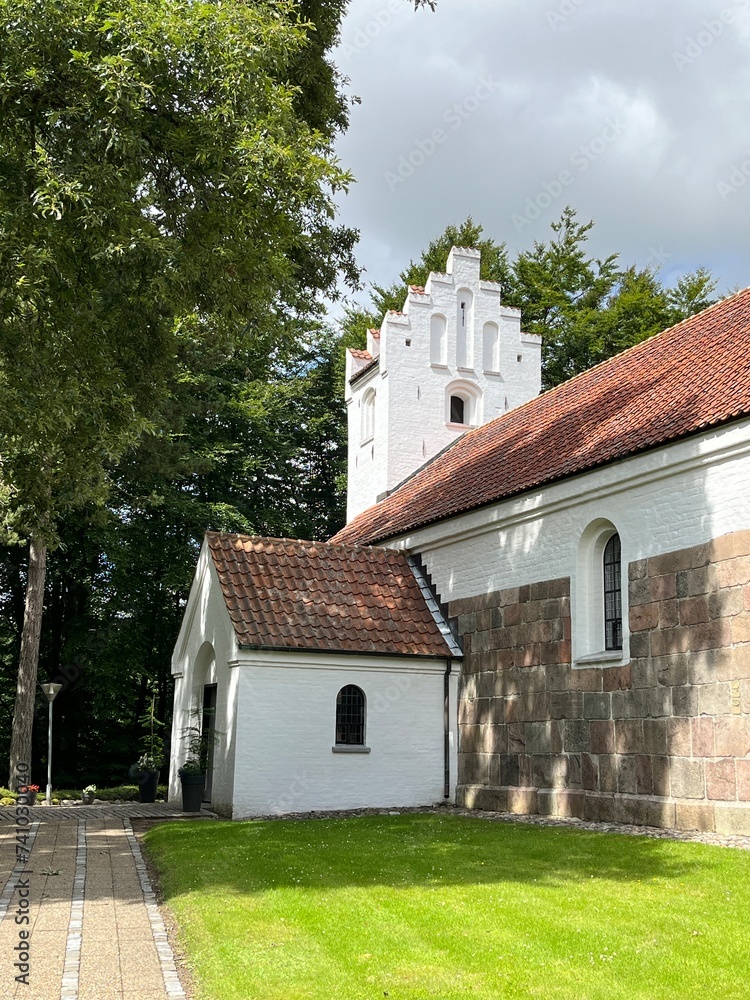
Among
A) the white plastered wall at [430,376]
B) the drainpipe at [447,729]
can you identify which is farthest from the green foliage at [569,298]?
the drainpipe at [447,729]

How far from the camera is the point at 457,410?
26.2 meters

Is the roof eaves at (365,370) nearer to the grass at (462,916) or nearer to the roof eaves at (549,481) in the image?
the roof eaves at (549,481)

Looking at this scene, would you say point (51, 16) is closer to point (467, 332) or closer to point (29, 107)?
point (29, 107)

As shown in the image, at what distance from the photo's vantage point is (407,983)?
611 cm

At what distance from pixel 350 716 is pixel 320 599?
2005mm

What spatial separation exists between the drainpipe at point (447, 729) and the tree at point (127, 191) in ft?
23.5

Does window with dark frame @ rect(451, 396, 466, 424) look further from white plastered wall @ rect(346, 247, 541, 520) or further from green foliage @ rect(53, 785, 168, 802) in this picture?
green foliage @ rect(53, 785, 168, 802)

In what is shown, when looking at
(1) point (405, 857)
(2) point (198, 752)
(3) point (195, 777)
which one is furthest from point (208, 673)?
(1) point (405, 857)

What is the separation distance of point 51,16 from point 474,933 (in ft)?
29.7

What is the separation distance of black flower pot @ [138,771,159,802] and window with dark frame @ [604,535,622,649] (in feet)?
32.9

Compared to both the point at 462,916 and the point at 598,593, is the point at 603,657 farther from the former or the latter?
the point at 462,916

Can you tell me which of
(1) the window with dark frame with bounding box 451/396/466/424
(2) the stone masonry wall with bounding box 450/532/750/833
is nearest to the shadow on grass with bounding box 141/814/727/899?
(2) the stone masonry wall with bounding box 450/532/750/833

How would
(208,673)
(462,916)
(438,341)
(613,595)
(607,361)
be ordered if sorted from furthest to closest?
(438,341) < (607,361) < (208,673) < (613,595) < (462,916)

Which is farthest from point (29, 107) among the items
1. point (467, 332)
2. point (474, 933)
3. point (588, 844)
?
point (467, 332)
